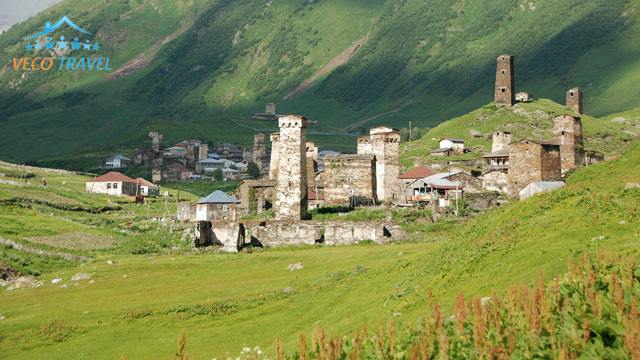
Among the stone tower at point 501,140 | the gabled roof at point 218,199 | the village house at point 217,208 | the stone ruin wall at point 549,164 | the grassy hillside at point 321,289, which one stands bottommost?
the grassy hillside at point 321,289

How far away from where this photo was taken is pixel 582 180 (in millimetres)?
37938

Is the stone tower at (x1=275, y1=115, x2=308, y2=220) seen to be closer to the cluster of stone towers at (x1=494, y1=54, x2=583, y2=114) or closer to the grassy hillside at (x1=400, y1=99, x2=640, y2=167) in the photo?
the grassy hillside at (x1=400, y1=99, x2=640, y2=167)

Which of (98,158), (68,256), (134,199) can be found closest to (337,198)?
(68,256)

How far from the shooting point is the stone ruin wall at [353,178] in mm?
69500

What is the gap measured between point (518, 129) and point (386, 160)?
2185 inches

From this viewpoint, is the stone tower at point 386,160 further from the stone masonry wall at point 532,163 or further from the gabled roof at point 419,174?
the stone masonry wall at point 532,163

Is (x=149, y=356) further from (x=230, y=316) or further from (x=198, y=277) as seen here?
(x=198, y=277)

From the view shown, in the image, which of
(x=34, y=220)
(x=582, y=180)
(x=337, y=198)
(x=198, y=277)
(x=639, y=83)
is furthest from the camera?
(x=639, y=83)

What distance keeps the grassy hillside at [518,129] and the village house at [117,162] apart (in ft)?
234

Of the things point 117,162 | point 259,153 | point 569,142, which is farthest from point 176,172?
point 569,142

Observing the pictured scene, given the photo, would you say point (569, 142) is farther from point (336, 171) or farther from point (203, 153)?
point (203, 153)

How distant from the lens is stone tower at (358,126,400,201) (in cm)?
7156

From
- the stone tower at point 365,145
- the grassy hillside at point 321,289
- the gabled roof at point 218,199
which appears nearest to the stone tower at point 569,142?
the stone tower at point 365,145

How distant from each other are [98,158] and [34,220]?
349 feet
